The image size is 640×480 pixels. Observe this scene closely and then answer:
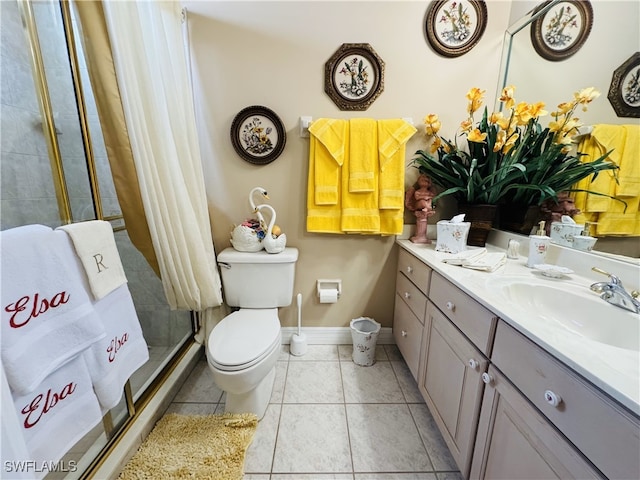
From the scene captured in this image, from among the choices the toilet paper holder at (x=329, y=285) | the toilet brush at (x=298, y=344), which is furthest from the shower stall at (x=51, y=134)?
the toilet paper holder at (x=329, y=285)

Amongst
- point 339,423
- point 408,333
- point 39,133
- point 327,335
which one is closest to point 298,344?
point 327,335

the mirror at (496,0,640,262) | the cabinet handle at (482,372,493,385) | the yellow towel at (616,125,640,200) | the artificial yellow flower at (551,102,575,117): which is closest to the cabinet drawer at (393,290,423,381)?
the cabinet handle at (482,372,493,385)

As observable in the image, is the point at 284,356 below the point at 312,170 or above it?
below

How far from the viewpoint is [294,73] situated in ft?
4.80

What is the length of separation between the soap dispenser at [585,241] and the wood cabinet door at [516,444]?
0.72m

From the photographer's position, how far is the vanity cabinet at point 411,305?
49.4 inches

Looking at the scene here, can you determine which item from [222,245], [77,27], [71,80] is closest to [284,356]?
[222,245]

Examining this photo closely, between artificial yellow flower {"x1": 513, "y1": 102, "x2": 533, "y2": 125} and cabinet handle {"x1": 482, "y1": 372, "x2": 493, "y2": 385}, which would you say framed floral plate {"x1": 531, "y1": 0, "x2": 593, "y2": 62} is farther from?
cabinet handle {"x1": 482, "y1": 372, "x2": 493, "y2": 385}

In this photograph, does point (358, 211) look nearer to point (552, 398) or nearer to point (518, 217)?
point (518, 217)

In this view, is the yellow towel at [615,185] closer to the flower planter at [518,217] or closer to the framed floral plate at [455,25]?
the flower planter at [518,217]

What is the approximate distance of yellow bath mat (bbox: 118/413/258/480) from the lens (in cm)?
97

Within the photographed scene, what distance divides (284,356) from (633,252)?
69.0 inches

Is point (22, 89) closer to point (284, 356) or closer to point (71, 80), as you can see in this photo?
point (71, 80)

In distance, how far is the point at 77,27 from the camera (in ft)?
2.82
